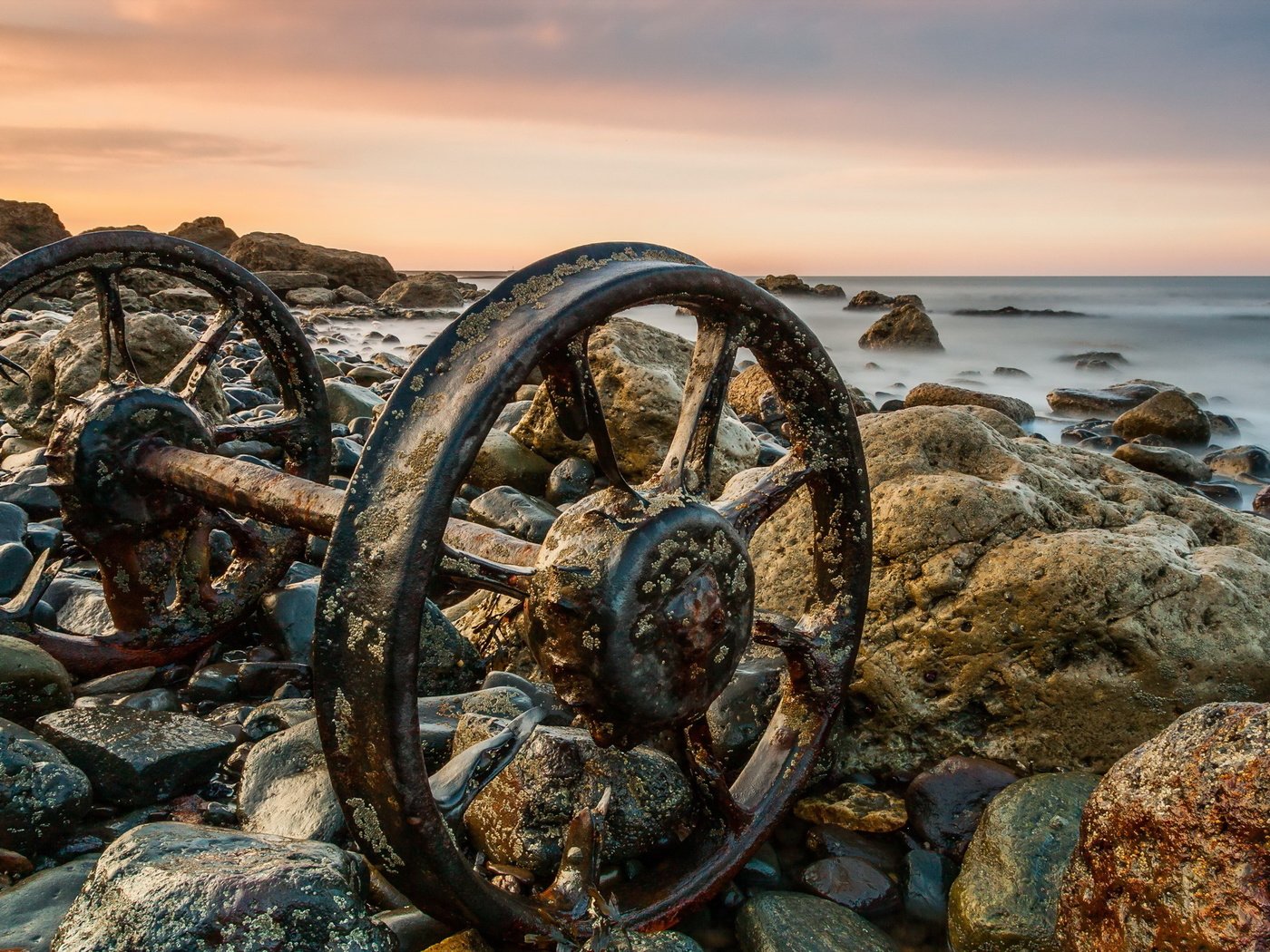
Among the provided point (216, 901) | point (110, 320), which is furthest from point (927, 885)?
point (110, 320)

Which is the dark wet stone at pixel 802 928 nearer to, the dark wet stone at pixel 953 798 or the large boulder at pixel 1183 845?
the dark wet stone at pixel 953 798

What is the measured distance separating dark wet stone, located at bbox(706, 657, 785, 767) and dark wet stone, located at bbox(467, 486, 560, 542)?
1.96 metres

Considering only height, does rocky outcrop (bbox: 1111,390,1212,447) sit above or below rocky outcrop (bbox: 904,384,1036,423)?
below

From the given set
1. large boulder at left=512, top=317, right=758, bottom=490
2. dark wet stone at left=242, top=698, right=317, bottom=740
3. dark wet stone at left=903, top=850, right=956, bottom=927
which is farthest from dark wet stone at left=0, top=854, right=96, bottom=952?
large boulder at left=512, top=317, right=758, bottom=490

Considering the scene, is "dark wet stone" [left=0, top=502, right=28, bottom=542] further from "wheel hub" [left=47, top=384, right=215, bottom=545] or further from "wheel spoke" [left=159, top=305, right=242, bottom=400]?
"wheel spoke" [left=159, top=305, right=242, bottom=400]

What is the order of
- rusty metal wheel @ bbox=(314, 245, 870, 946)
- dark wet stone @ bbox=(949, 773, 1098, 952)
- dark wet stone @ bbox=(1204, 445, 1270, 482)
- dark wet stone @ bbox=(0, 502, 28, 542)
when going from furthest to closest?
dark wet stone @ bbox=(1204, 445, 1270, 482)
dark wet stone @ bbox=(0, 502, 28, 542)
dark wet stone @ bbox=(949, 773, 1098, 952)
rusty metal wheel @ bbox=(314, 245, 870, 946)

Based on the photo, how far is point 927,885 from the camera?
294cm

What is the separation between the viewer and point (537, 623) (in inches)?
85.7

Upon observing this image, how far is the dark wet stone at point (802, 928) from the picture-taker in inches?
103

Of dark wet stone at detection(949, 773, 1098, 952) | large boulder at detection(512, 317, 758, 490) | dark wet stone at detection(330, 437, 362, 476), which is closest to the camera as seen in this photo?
dark wet stone at detection(949, 773, 1098, 952)

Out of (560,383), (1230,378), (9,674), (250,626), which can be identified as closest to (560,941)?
(560,383)

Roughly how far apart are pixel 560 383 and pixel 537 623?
1.78ft

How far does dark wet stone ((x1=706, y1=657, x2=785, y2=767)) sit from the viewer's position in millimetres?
3232

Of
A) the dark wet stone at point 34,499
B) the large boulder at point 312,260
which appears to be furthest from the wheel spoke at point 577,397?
the large boulder at point 312,260
